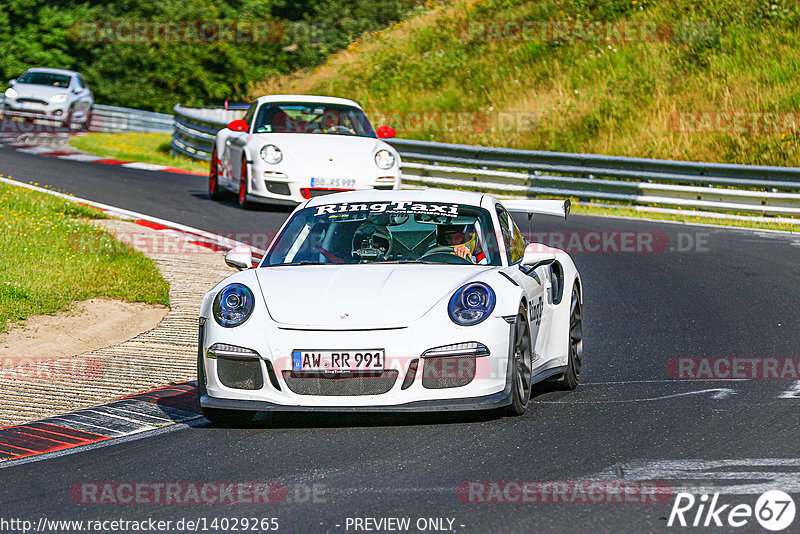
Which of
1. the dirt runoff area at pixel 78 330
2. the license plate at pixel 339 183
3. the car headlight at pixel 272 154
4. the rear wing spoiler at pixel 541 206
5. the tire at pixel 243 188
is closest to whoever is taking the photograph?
the rear wing spoiler at pixel 541 206

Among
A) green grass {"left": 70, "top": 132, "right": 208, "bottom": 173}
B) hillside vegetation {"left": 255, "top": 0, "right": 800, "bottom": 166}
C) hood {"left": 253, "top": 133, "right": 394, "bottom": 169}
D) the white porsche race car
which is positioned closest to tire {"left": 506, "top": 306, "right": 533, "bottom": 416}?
the white porsche race car

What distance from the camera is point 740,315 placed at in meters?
10.9

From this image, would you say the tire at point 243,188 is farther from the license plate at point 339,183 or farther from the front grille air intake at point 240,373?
the front grille air intake at point 240,373

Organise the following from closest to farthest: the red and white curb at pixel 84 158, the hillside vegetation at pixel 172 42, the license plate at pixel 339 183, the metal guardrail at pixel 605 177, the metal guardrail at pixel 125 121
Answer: the license plate at pixel 339 183
the metal guardrail at pixel 605 177
the red and white curb at pixel 84 158
the metal guardrail at pixel 125 121
the hillside vegetation at pixel 172 42

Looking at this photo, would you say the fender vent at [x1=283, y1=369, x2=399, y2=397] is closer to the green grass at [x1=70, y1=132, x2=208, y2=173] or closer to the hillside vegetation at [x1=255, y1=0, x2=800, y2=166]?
the hillside vegetation at [x1=255, y1=0, x2=800, y2=166]

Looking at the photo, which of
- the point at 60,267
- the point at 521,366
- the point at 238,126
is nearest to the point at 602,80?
the point at 238,126

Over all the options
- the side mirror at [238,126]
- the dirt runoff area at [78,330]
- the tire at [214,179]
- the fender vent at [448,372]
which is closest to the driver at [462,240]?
the fender vent at [448,372]

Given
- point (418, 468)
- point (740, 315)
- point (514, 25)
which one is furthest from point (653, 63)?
point (418, 468)

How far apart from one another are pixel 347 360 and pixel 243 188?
36.9 ft

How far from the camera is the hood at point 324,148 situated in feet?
55.1

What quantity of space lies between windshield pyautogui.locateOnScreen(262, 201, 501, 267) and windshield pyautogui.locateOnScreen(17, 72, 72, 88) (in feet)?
87.4

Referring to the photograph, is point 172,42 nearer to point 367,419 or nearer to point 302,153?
point 302,153

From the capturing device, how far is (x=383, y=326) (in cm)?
667

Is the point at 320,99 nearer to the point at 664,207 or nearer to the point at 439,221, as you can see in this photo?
the point at 664,207
